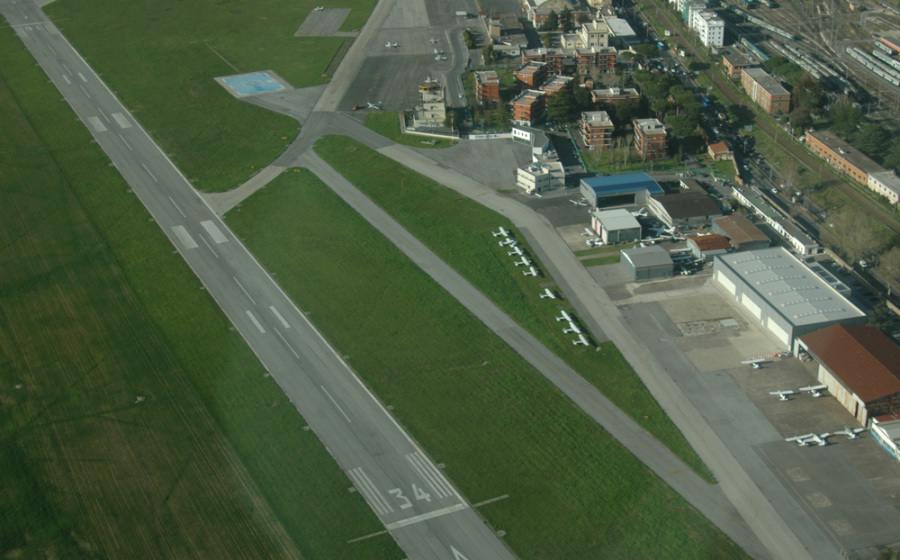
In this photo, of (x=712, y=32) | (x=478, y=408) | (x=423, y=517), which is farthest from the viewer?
(x=712, y=32)

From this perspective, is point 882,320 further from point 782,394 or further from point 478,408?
point 478,408

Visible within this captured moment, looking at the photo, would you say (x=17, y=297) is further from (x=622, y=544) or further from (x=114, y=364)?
(x=622, y=544)

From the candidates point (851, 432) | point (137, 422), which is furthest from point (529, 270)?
point (137, 422)

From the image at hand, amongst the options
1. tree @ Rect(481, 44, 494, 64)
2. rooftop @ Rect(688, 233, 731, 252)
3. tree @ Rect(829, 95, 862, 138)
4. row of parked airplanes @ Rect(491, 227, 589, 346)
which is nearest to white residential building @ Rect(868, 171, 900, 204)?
tree @ Rect(829, 95, 862, 138)

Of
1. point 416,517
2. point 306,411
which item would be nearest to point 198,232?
point 306,411

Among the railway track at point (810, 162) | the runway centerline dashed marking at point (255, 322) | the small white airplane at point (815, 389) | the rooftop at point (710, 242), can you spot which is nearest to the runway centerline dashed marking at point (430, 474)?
the runway centerline dashed marking at point (255, 322)

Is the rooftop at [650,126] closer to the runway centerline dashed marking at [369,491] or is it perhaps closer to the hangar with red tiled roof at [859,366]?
the hangar with red tiled roof at [859,366]
